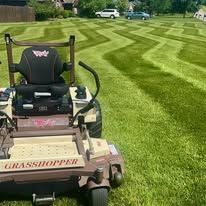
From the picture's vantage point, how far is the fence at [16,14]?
174 ft

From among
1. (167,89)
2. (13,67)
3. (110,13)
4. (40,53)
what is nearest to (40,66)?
(40,53)

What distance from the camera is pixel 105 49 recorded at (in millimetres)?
20531

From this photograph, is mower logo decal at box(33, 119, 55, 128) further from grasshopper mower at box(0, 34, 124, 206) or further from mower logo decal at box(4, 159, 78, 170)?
mower logo decal at box(4, 159, 78, 170)

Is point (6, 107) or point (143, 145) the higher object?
point (6, 107)

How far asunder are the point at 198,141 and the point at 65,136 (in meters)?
2.74

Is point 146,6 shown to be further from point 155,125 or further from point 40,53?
point 40,53

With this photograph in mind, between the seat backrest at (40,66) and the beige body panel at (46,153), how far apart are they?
1153 mm

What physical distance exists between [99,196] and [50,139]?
106cm

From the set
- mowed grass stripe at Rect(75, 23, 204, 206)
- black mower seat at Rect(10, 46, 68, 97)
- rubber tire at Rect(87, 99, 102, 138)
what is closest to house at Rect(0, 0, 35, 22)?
mowed grass stripe at Rect(75, 23, 204, 206)

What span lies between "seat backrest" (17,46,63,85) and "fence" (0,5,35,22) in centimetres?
4863

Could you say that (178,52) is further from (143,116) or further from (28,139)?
(28,139)

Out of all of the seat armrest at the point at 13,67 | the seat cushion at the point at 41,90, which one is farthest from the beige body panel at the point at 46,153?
the seat armrest at the point at 13,67

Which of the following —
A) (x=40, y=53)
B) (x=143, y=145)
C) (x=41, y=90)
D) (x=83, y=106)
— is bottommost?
(x=143, y=145)

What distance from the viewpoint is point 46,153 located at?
196 inches
